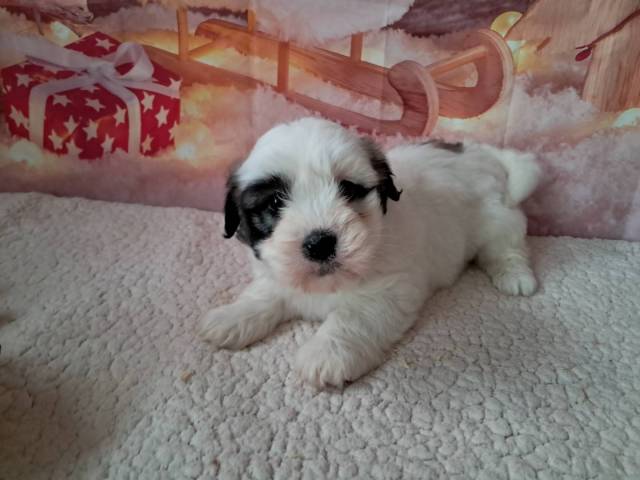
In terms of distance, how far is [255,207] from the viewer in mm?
1892

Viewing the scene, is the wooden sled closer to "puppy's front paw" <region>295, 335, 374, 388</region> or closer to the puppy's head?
the puppy's head

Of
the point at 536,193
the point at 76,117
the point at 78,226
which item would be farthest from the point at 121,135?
the point at 536,193

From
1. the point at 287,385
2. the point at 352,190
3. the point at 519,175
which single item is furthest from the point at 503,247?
the point at 287,385

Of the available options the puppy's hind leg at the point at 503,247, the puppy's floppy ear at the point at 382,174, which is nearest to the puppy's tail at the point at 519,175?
the puppy's hind leg at the point at 503,247

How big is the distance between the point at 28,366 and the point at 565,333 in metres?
2.09

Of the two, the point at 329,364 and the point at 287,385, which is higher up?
the point at 329,364

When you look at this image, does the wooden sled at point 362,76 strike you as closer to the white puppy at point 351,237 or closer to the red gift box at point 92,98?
the red gift box at point 92,98

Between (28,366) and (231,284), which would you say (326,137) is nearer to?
(231,284)

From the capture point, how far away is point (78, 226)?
303cm

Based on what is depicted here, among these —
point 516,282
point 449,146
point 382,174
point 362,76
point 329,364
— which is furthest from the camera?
point 362,76

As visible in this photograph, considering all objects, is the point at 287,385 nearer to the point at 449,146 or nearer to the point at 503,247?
the point at 503,247

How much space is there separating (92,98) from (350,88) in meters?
1.52

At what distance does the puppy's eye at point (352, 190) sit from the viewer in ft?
6.11

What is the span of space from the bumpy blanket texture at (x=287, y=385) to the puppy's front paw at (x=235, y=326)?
0.16 feet
